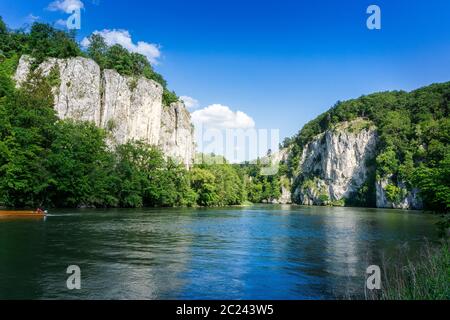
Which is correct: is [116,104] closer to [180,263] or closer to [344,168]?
[180,263]

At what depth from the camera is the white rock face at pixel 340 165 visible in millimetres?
156250

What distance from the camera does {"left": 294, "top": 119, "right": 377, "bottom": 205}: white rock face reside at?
513ft

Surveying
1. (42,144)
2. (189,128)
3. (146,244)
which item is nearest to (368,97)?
(189,128)

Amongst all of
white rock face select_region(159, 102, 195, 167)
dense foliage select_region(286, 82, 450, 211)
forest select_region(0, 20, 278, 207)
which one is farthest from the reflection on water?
dense foliage select_region(286, 82, 450, 211)

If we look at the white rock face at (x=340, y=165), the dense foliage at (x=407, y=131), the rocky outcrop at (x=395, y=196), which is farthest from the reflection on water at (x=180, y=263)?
the white rock face at (x=340, y=165)

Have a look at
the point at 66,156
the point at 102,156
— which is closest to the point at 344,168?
the point at 102,156

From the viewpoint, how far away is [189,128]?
116250 mm

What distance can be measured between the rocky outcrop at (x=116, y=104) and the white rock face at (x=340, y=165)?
70.2 m

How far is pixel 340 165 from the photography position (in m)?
162

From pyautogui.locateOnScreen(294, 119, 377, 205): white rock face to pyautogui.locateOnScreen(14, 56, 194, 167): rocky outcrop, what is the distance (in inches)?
2764

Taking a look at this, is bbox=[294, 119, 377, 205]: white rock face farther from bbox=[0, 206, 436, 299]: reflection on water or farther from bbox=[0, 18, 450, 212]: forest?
bbox=[0, 206, 436, 299]: reflection on water

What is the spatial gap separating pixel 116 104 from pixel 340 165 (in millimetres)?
100385
